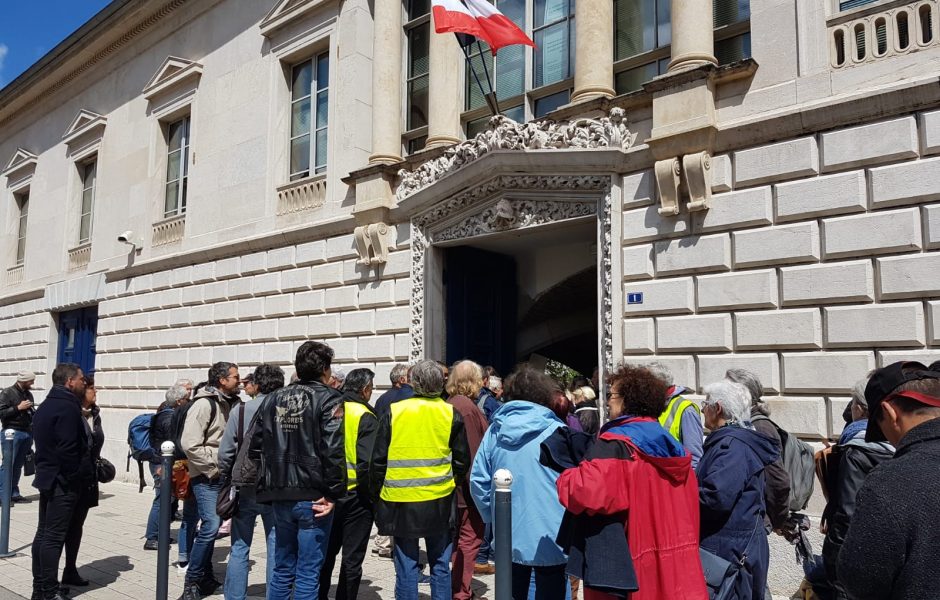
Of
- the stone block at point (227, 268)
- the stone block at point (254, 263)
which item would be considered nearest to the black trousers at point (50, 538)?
the stone block at point (254, 263)

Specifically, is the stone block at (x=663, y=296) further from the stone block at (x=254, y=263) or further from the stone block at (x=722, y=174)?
the stone block at (x=254, y=263)

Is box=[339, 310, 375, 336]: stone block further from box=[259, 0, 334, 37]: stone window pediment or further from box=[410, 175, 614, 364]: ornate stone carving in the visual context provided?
box=[259, 0, 334, 37]: stone window pediment

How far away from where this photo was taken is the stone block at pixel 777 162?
23.9 ft

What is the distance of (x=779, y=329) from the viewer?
23.8 ft

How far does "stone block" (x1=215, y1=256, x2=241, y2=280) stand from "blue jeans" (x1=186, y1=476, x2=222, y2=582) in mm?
8404

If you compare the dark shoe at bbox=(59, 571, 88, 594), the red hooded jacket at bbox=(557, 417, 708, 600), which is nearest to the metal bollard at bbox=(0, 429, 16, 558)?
the dark shoe at bbox=(59, 571, 88, 594)

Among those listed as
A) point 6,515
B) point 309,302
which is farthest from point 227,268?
point 6,515

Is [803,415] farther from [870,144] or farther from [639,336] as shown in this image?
[870,144]

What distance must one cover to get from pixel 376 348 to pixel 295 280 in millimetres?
2467

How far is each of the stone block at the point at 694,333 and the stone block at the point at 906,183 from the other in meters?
1.82

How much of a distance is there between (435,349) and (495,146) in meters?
3.15

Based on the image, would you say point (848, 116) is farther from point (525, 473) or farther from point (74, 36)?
point (74, 36)

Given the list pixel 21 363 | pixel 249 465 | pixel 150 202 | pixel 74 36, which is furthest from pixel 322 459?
pixel 21 363

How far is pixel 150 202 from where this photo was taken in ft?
55.4
